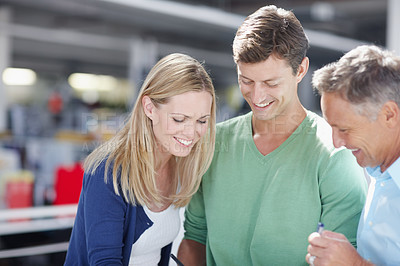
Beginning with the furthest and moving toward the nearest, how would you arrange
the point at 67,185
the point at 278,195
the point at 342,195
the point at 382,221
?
1. the point at 67,185
2. the point at 278,195
3. the point at 342,195
4. the point at 382,221

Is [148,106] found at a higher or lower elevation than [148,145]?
higher

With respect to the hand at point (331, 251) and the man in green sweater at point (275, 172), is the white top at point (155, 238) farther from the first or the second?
the hand at point (331, 251)

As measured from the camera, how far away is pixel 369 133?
1.17 metres

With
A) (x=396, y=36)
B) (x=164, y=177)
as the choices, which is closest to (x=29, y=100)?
(x=396, y=36)

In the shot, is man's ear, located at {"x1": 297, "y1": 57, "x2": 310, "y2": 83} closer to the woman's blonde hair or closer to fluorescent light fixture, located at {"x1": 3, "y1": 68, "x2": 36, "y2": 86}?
the woman's blonde hair

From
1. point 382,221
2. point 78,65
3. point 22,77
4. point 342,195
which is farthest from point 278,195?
point 22,77

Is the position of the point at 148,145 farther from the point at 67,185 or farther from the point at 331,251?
the point at 67,185

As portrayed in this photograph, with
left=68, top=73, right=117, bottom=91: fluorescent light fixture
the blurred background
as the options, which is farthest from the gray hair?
left=68, top=73, right=117, bottom=91: fluorescent light fixture

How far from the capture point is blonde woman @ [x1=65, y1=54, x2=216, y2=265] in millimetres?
1420

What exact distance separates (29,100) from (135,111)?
40.4 ft

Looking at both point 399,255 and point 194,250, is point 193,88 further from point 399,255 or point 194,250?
point 399,255

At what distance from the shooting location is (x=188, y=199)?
1603 millimetres

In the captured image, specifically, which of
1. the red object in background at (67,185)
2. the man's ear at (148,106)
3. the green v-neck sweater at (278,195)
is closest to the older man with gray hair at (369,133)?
the green v-neck sweater at (278,195)

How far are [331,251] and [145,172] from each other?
641 millimetres
